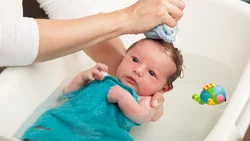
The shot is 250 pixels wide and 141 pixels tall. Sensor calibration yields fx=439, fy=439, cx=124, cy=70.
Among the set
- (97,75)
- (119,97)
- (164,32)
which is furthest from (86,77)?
(164,32)

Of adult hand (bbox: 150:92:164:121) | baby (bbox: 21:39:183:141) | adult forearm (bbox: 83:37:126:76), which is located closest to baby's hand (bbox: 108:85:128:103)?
baby (bbox: 21:39:183:141)

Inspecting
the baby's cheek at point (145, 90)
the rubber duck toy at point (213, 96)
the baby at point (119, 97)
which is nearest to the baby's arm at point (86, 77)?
the baby at point (119, 97)

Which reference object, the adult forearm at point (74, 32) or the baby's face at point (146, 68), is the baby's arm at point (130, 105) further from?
the adult forearm at point (74, 32)

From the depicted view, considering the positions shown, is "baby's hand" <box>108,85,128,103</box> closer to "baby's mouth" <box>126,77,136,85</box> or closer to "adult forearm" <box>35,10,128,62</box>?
"baby's mouth" <box>126,77,136,85</box>

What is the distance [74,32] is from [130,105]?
272 mm

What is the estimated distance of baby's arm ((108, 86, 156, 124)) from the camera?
50.3 inches

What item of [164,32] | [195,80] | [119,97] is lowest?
[195,80]

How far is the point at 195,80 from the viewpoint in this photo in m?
1.66

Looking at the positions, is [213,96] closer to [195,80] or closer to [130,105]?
[130,105]

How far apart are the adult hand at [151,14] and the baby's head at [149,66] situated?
0.27 feet

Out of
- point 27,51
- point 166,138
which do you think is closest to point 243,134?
point 166,138

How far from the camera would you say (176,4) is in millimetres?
1283

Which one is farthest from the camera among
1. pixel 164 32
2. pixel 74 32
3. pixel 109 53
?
pixel 109 53

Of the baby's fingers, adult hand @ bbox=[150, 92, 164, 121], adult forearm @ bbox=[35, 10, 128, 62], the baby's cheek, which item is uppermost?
adult forearm @ bbox=[35, 10, 128, 62]
